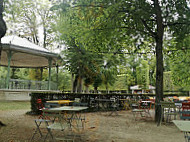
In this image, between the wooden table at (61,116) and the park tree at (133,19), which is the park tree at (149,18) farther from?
the wooden table at (61,116)

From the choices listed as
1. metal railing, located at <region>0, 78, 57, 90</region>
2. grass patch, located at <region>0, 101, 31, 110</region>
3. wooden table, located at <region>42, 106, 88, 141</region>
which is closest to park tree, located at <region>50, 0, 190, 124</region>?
wooden table, located at <region>42, 106, 88, 141</region>

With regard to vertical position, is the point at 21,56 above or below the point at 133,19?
below

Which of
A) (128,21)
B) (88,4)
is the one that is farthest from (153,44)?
(88,4)

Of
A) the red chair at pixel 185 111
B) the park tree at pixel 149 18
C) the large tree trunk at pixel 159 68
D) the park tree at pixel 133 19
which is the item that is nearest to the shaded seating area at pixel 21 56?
the park tree at pixel 133 19

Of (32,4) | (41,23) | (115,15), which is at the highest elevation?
(32,4)

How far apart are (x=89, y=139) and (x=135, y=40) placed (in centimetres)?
627

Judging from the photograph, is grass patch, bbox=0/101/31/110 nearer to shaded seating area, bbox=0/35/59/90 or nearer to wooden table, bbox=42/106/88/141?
shaded seating area, bbox=0/35/59/90

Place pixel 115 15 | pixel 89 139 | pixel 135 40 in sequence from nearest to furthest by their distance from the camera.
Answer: pixel 89 139, pixel 115 15, pixel 135 40

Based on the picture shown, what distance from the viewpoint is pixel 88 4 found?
8.01 meters

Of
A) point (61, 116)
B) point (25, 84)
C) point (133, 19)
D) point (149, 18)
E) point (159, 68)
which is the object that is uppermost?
point (149, 18)

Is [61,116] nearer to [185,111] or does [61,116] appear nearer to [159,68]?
[185,111]

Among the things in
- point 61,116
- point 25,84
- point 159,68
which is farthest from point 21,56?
point 61,116

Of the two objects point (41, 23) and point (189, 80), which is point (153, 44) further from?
point (41, 23)

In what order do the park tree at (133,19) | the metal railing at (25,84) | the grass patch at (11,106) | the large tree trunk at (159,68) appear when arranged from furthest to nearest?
1. the metal railing at (25,84)
2. the grass patch at (11,106)
3. the large tree trunk at (159,68)
4. the park tree at (133,19)
